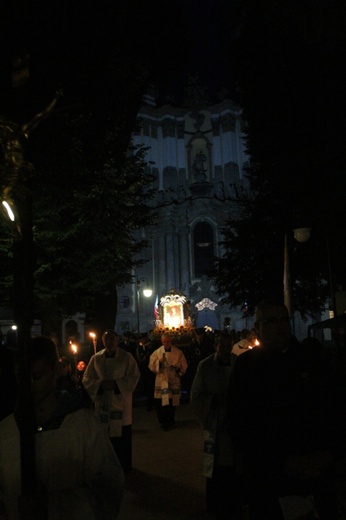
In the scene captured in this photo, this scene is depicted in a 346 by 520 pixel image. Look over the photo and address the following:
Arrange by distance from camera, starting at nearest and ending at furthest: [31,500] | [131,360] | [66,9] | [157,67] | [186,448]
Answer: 1. [31,500]
2. [131,360]
3. [186,448]
4. [66,9]
5. [157,67]

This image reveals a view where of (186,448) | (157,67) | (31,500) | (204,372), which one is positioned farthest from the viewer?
(157,67)

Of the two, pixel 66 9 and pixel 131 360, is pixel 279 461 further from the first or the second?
pixel 66 9

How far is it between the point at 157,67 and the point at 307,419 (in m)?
15.8

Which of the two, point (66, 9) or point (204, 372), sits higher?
point (66, 9)

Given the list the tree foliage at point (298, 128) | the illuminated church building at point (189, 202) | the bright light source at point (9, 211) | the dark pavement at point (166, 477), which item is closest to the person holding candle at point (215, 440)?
the dark pavement at point (166, 477)

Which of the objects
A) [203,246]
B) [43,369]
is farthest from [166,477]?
[203,246]

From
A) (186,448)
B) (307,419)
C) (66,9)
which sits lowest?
(186,448)

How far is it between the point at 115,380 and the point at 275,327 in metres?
4.62

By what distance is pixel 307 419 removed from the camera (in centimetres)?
301

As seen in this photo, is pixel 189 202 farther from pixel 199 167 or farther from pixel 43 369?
pixel 43 369

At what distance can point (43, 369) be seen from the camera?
2.58 metres

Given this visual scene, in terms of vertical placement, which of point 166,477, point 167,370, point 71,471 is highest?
point 167,370

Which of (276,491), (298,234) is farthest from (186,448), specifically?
(276,491)

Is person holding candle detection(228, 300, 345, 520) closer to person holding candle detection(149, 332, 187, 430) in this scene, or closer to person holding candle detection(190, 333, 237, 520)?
person holding candle detection(190, 333, 237, 520)
